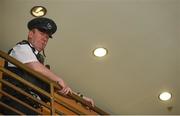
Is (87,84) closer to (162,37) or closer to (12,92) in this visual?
(162,37)

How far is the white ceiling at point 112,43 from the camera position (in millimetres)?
4699

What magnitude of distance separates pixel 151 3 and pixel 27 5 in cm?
136

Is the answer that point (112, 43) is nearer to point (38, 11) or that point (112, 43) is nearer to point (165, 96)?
point (38, 11)

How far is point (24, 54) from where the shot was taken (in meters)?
2.95

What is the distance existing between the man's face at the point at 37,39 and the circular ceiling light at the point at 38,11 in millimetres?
1535

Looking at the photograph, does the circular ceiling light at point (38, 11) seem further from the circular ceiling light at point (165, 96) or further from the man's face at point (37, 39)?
the circular ceiling light at point (165, 96)

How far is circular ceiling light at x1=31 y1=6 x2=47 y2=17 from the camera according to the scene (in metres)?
4.66

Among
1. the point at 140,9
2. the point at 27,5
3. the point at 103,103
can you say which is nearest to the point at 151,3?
the point at 140,9

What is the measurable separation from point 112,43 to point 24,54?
7.32 ft

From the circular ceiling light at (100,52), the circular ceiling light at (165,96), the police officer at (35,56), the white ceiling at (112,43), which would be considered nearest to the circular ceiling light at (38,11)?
the white ceiling at (112,43)

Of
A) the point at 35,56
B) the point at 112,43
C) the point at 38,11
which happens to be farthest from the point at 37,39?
the point at 112,43

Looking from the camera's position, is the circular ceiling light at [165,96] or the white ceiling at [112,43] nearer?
the white ceiling at [112,43]

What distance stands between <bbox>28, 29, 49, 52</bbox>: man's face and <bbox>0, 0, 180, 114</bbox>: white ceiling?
1.51m

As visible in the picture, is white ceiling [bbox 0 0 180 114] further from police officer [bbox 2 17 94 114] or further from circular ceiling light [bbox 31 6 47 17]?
police officer [bbox 2 17 94 114]
